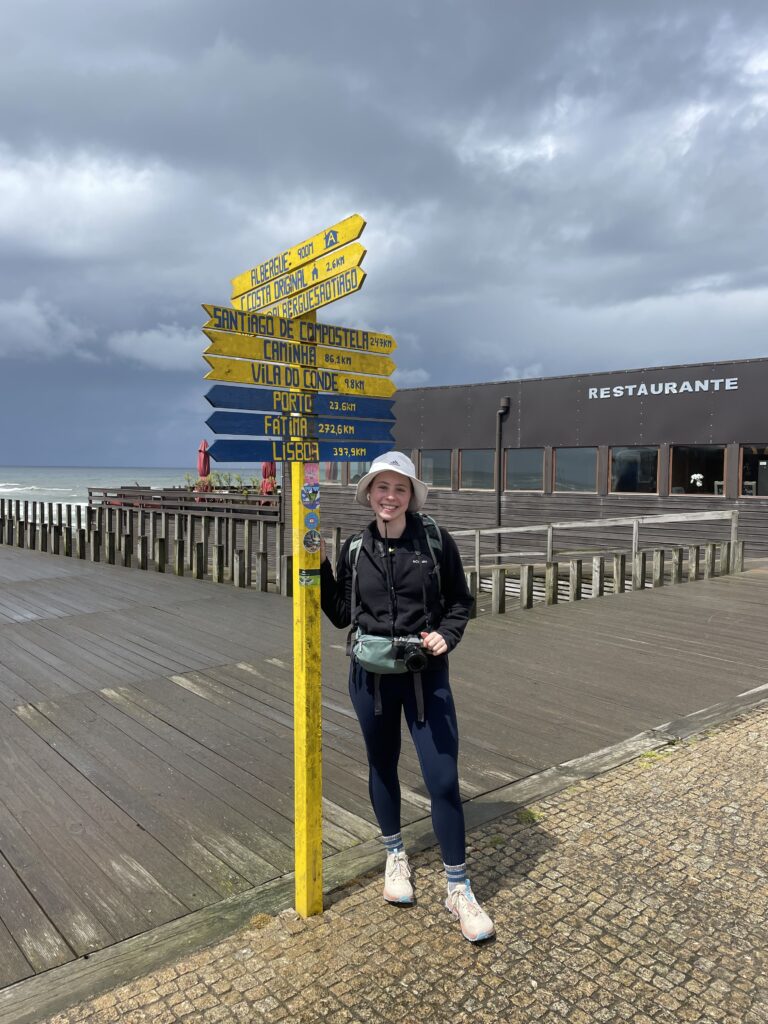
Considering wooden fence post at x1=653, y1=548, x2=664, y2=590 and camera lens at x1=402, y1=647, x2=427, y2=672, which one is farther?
wooden fence post at x1=653, y1=548, x2=664, y2=590

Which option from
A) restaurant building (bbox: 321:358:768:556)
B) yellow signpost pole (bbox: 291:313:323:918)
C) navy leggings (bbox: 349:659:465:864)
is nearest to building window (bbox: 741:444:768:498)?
restaurant building (bbox: 321:358:768:556)

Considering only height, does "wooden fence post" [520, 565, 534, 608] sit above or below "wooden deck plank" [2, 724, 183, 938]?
above

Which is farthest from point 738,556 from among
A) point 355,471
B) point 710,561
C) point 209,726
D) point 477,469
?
point 355,471

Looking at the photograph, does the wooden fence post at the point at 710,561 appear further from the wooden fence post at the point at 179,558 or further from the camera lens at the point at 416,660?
the camera lens at the point at 416,660

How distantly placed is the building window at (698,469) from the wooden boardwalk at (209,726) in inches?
315

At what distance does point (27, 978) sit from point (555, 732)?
339 centimetres

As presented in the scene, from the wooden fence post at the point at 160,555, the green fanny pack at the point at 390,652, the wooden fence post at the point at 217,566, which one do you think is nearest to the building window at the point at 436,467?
the wooden fence post at the point at 160,555

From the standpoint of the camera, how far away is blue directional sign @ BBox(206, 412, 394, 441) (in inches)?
111

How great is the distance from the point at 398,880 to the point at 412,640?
0.98 metres

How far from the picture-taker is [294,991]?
8.07ft

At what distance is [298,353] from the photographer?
9.89 ft

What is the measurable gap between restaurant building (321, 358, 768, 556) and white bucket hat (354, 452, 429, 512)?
15417 millimetres

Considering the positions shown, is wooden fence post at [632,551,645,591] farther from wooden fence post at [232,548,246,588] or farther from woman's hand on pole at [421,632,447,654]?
woman's hand on pole at [421,632,447,654]

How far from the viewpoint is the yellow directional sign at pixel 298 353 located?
2.79 m
